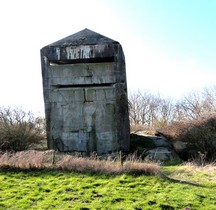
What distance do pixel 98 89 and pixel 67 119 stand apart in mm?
1788

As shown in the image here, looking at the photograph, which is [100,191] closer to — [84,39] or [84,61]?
[84,61]

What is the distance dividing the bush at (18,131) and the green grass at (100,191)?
405 cm

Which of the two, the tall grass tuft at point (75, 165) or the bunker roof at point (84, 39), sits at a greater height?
the bunker roof at point (84, 39)

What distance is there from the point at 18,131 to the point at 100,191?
6895mm

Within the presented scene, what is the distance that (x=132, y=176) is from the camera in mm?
7613

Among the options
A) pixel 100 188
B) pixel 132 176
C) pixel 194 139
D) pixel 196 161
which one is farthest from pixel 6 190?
pixel 194 139

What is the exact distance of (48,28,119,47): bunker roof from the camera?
1226 centimetres

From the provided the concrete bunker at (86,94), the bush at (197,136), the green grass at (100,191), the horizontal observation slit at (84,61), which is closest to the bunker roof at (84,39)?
the concrete bunker at (86,94)

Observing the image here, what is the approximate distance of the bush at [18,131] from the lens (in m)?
12.2

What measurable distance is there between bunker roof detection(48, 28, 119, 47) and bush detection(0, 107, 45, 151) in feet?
11.3

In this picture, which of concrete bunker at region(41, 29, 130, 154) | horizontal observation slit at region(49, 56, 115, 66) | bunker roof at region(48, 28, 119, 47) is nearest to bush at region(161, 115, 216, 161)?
concrete bunker at region(41, 29, 130, 154)

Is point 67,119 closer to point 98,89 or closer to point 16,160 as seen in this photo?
point 98,89

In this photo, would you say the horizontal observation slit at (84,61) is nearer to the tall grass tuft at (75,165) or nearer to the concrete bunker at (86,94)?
the concrete bunker at (86,94)

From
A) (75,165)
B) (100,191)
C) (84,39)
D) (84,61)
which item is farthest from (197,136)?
(100,191)
